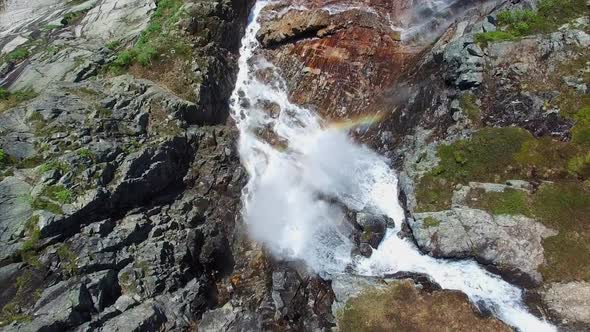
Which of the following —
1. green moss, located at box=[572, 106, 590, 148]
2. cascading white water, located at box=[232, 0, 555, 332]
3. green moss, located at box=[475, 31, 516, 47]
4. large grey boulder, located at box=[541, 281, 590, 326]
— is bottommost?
cascading white water, located at box=[232, 0, 555, 332]

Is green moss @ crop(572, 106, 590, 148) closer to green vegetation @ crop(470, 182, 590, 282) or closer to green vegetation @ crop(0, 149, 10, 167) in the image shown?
green vegetation @ crop(470, 182, 590, 282)

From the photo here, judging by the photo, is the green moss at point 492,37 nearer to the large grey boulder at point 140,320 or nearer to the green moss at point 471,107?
the green moss at point 471,107

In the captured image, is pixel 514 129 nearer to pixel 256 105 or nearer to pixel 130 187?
pixel 256 105

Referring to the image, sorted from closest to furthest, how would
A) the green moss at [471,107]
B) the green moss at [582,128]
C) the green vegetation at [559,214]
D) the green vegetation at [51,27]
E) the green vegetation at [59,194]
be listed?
1. the green vegetation at [559,214]
2. the green vegetation at [59,194]
3. the green moss at [582,128]
4. the green moss at [471,107]
5. the green vegetation at [51,27]

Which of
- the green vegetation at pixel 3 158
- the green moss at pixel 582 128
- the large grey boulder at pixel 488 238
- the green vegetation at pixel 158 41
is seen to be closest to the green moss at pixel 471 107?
the green moss at pixel 582 128

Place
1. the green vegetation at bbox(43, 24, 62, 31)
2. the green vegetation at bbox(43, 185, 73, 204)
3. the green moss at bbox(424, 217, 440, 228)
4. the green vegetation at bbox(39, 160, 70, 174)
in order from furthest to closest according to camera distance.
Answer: the green vegetation at bbox(43, 24, 62, 31) → the green moss at bbox(424, 217, 440, 228) → the green vegetation at bbox(39, 160, 70, 174) → the green vegetation at bbox(43, 185, 73, 204)

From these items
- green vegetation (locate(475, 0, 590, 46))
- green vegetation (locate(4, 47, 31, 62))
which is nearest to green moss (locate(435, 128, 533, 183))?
green vegetation (locate(475, 0, 590, 46))
